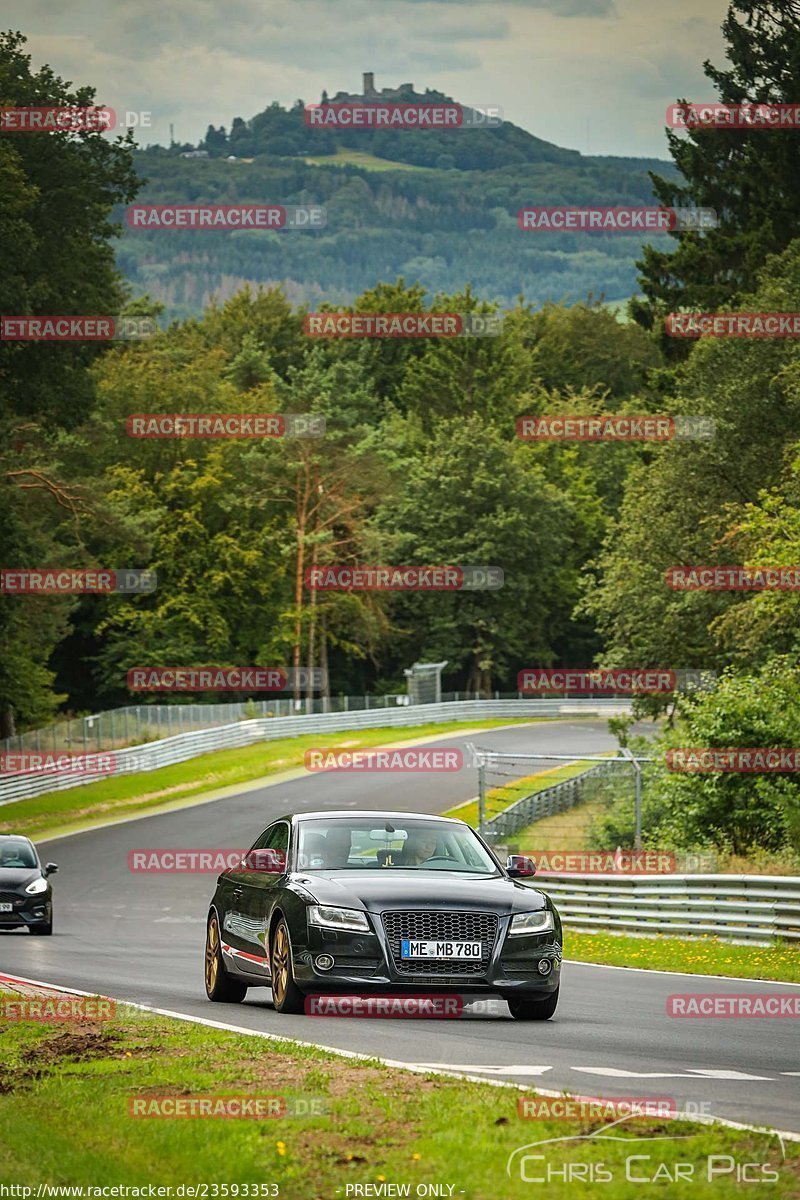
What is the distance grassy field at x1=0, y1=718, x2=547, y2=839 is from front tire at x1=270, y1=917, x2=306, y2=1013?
38.8 metres

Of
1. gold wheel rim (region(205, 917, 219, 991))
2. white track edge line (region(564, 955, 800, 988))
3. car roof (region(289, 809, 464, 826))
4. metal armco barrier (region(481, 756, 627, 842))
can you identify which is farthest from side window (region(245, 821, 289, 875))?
metal armco barrier (region(481, 756, 627, 842))

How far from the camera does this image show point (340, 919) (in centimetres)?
1321

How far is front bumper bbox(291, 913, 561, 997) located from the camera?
1319cm

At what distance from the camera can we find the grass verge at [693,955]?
20.1 m

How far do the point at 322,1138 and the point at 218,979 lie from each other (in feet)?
25.2

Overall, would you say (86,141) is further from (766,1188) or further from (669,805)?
(766,1188)

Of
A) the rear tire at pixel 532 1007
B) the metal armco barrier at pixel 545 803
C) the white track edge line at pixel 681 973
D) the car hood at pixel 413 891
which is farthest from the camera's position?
the metal armco barrier at pixel 545 803

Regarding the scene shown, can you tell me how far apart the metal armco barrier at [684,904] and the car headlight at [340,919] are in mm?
10338

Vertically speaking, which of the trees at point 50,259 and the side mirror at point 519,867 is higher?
the trees at point 50,259

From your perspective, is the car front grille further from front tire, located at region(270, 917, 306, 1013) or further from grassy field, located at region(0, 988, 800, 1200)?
grassy field, located at region(0, 988, 800, 1200)

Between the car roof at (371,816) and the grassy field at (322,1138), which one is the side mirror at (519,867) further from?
the grassy field at (322,1138)

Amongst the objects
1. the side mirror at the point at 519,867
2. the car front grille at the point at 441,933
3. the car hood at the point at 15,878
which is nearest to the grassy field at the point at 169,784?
the car hood at the point at 15,878

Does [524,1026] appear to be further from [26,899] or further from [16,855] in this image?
[16,855]

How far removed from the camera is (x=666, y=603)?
51000mm
